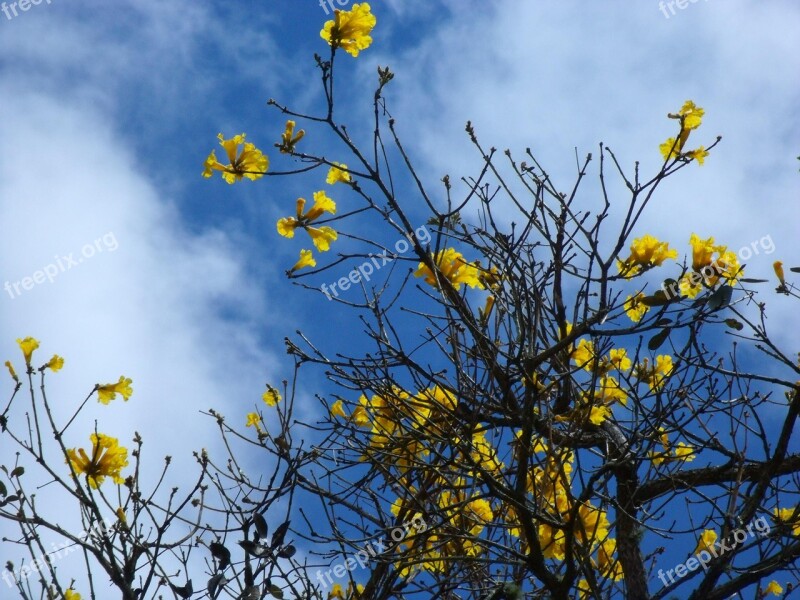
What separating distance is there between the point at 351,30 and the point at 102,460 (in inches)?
96.9

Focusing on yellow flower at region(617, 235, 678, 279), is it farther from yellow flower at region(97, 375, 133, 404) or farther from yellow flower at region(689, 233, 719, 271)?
yellow flower at region(97, 375, 133, 404)

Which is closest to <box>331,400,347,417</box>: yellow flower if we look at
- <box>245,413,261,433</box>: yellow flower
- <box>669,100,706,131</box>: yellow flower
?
<box>245,413,261,433</box>: yellow flower

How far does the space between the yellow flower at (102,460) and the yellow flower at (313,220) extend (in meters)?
1.43

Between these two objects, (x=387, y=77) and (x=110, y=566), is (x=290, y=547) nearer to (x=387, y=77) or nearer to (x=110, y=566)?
(x=110, y=566)

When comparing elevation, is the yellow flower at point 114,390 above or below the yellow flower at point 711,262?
above

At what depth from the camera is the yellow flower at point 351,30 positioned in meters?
3.70

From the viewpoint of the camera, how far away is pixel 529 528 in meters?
3.03

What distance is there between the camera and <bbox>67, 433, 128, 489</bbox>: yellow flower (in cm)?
370

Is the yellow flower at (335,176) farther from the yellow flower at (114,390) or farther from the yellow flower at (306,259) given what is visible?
the yellow flower at (114,390)

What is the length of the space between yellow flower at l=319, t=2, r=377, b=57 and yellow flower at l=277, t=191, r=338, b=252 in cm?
85

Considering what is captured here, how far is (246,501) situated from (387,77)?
2.09 m

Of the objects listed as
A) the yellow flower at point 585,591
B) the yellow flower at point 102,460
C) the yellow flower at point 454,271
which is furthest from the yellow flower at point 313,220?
the yellow flower at point 585,591

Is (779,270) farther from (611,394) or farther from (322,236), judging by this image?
(322,236)

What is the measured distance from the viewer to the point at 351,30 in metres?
3.74
